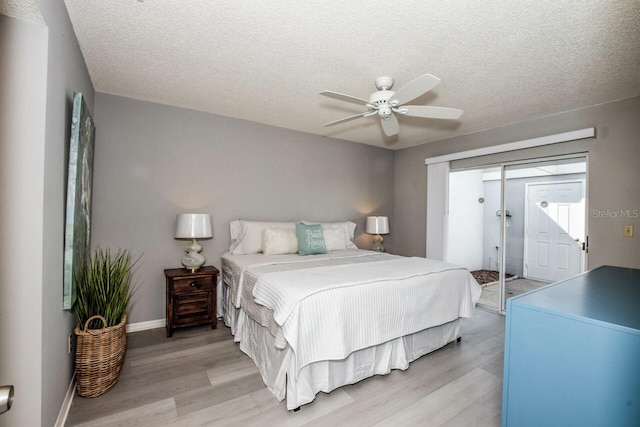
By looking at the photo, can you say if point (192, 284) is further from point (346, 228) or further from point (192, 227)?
point (346, 228)

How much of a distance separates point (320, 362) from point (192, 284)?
1662mm

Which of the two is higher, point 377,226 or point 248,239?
point 377,226

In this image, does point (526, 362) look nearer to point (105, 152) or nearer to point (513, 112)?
point (513, 112)

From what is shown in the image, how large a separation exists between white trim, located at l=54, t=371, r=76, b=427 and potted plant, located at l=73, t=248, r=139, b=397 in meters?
0.05

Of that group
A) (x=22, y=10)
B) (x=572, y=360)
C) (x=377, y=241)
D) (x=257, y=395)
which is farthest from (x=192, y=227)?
(x=572, y=360)

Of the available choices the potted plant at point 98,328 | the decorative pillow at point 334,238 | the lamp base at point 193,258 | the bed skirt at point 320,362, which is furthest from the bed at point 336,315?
the potted plant at point 98,328

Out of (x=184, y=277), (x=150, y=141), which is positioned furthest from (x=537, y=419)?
(x=150, y=141)

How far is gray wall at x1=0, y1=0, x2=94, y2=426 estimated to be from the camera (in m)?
1.31

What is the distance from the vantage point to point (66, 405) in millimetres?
1796

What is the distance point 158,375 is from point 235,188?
2.08m

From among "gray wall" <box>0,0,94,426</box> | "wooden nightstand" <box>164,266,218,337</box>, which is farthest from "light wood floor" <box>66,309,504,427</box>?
"gray wall" <box>0,0,94,426</box>

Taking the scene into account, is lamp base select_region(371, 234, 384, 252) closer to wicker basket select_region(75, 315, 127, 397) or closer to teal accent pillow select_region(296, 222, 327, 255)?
teal accent pillow select_region(296, 222, 327, 255)

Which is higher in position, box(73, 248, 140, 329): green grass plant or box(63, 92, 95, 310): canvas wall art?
box(63, 92, 95, 310): canvas wall art

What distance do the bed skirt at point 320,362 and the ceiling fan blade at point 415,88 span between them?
1.83 metres
